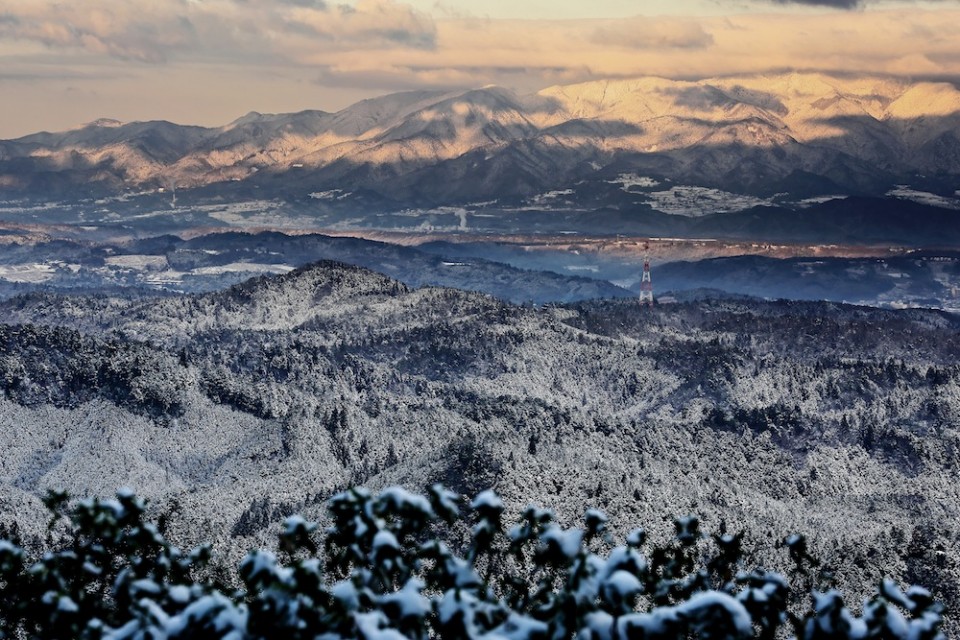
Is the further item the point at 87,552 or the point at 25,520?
the point at 25,520

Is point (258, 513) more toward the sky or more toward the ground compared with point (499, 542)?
more toward the ground

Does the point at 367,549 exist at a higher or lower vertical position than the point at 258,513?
higher

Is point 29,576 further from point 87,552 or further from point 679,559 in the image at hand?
point 679,559

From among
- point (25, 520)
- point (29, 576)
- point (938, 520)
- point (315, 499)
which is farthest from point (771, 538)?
point (29, 576)

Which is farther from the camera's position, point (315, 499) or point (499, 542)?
point (315, 499)

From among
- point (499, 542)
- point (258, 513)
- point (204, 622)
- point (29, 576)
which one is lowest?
point (258, 513)

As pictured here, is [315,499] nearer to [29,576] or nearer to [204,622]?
[29,576]

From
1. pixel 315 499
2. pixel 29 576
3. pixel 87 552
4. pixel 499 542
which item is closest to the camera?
pixel 87 552

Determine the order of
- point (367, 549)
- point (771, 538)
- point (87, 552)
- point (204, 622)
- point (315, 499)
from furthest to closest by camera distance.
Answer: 1. point (315, 499)
2. point (771, 538)
3. point (87, 552)
4. point (367, 549)
5. point (204, 622)

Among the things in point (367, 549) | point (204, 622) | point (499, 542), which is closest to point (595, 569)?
point (367, 549)
